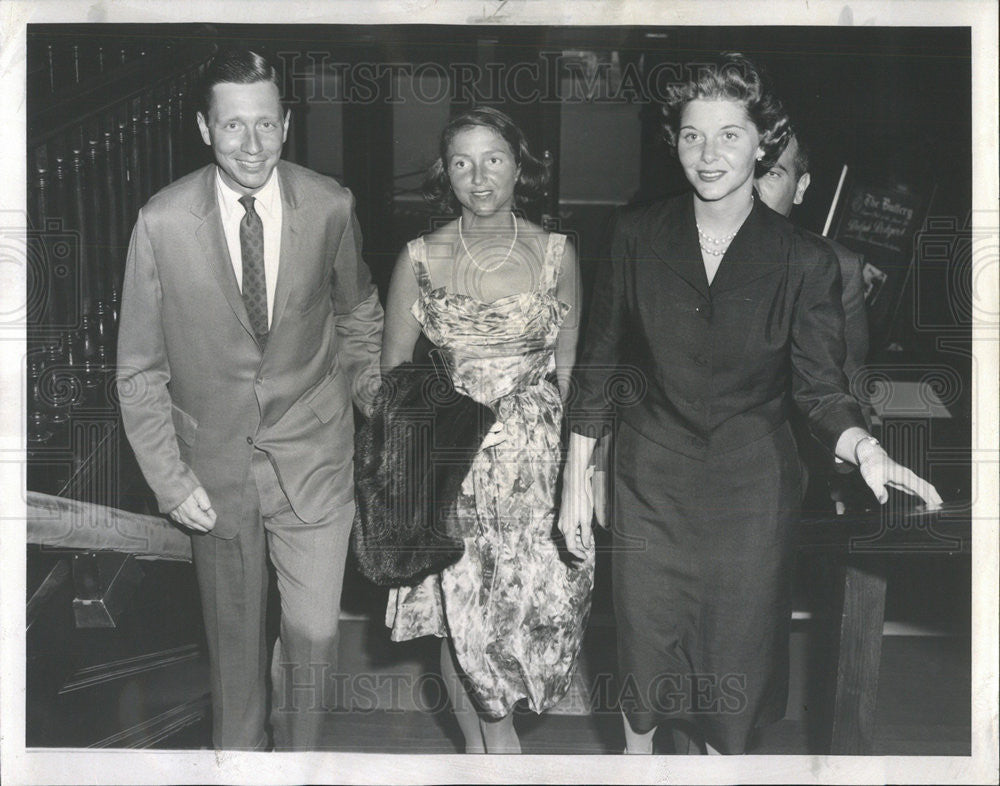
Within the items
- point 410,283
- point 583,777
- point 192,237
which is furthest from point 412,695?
point 192,237

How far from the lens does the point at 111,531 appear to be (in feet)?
8.98

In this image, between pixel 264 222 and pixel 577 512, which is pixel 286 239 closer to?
pixel 264 222

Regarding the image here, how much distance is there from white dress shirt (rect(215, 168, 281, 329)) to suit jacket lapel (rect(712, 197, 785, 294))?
1133mm

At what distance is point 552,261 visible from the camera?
2.65 metres

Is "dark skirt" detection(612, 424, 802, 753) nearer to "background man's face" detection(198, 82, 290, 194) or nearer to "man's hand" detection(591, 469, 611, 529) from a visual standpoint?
"man's hand" detection(591, 469, 611, 529)

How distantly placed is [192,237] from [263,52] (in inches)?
20.6

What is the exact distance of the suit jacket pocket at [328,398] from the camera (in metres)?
2.65

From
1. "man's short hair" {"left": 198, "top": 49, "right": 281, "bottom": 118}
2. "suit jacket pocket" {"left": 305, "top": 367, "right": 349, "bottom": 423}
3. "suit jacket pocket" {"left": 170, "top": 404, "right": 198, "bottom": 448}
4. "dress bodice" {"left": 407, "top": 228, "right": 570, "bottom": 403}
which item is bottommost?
"suit jacket pocket" {"left": 170, "top": 404, "right": 198, "bottom": 448}

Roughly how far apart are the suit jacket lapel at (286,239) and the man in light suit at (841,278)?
120 cm

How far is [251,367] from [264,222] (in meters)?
0.38

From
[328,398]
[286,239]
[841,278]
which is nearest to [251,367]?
[328,398]

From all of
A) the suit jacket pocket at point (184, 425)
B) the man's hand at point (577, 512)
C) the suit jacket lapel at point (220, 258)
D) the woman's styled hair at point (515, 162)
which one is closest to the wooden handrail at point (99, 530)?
the suit jacket pocket at point (184, 425)

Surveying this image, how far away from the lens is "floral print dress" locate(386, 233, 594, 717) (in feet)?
8.66

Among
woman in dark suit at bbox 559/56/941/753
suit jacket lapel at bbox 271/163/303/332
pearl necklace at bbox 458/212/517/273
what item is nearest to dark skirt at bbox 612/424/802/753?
woman in dark suit at bbox 559/56/941/753
